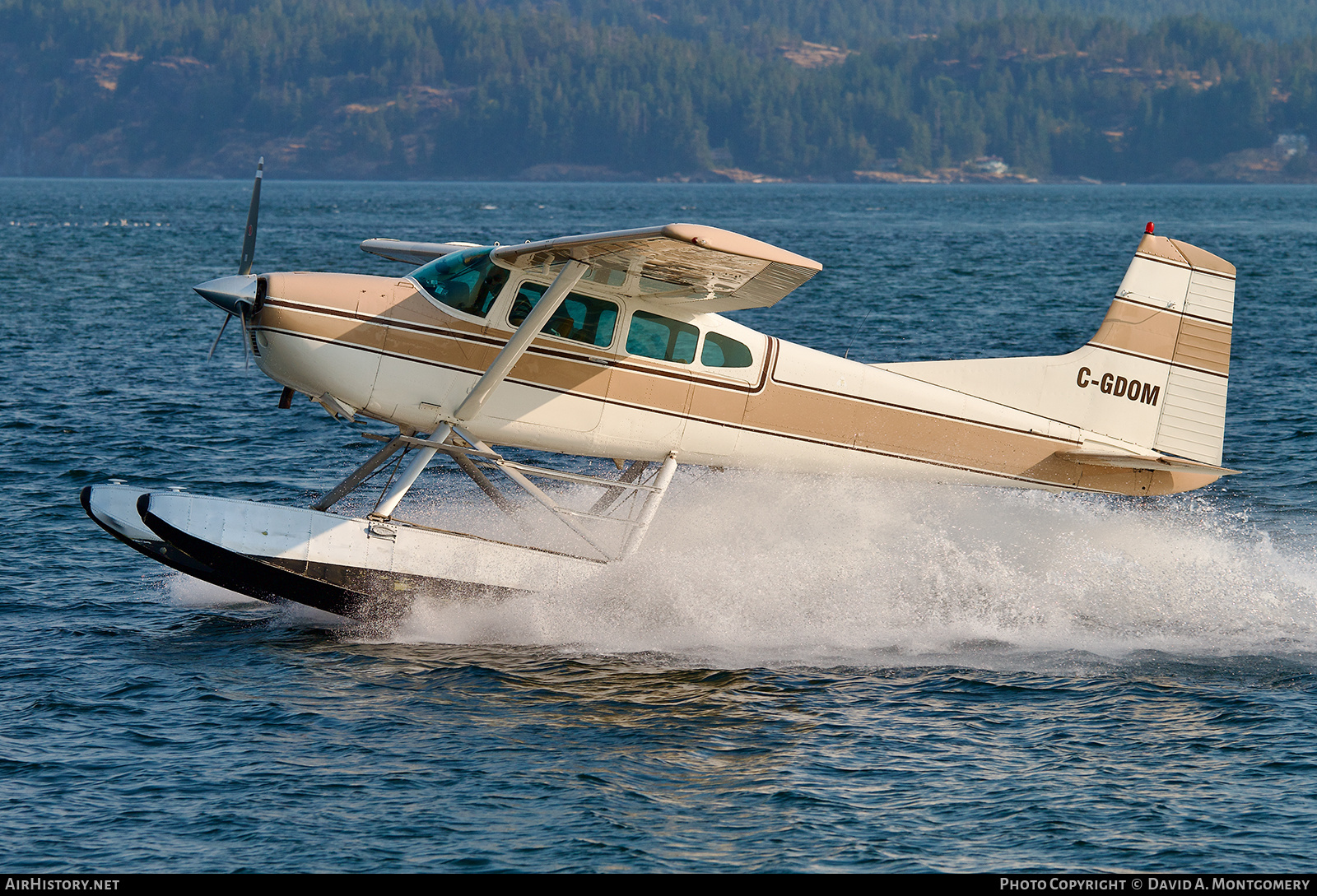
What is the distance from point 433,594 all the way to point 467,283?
9.12ft

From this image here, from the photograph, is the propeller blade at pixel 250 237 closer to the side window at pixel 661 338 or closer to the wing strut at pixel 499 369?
the wing strut at pixel 499 369

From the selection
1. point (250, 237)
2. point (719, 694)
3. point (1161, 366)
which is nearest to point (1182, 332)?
point (1161, 366)

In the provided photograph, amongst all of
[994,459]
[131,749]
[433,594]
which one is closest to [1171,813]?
[994,459]

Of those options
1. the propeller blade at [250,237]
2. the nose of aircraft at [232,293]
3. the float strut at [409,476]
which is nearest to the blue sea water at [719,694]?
the float strut at [409,476]

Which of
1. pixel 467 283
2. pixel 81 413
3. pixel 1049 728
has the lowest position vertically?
pixel 81 413

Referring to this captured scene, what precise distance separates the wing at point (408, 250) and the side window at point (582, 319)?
1.74 metres

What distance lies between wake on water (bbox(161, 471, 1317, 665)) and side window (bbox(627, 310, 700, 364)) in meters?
1.93

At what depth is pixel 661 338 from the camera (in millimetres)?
12344

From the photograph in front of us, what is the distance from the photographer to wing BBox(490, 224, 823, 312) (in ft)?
33.0

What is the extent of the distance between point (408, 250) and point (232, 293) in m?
2.92

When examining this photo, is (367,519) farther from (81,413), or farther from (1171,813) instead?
(81,413)

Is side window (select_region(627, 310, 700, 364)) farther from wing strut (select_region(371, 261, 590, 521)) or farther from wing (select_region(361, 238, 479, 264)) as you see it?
wing (select_region(361, 238, 479, 264))

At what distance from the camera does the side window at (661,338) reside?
12.3 meters

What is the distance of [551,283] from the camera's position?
11688mm
